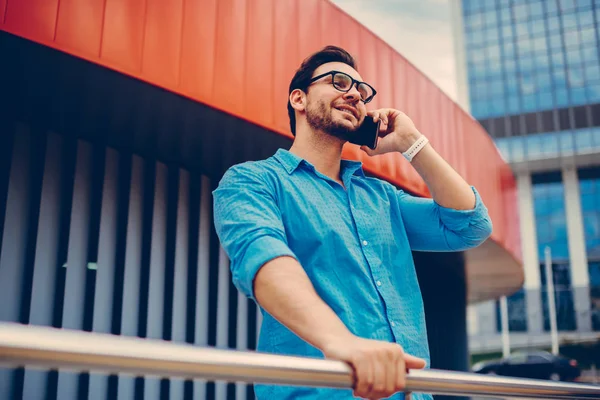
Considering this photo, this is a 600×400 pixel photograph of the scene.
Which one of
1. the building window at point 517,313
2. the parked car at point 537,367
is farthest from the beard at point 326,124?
the building window at point 517,313

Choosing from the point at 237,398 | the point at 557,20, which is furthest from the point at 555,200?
the point at 237,398

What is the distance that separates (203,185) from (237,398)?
2073mm

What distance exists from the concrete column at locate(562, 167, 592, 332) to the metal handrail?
125ft

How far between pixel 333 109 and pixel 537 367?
784 inches

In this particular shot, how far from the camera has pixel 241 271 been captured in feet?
4.55

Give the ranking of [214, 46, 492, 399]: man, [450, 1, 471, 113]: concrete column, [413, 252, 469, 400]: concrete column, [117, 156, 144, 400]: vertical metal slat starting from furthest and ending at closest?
[450, 1, 471, 113]: concrete column
[413, 252, 469, 400]: concrete column
[117, 156, 144, 400]: vertical metal slat
[214, 46, 492, 399]: man

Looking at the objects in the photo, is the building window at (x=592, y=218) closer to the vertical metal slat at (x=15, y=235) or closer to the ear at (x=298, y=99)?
the vertical metal slat at (x=15, y=235)

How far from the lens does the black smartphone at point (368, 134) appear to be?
2.24 m

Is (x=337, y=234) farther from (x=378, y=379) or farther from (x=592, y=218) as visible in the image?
(x=592, y=218)

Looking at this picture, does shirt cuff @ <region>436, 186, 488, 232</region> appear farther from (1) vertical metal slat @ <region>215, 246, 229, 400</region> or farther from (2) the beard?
(1) vertical metal slat @ <region>215, 246, 229, 400</region>

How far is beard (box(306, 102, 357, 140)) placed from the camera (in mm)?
2092

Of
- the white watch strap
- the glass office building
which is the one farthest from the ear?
the glass office building

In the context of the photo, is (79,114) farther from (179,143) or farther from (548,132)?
(548,132)

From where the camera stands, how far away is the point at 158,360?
0.93 meters
